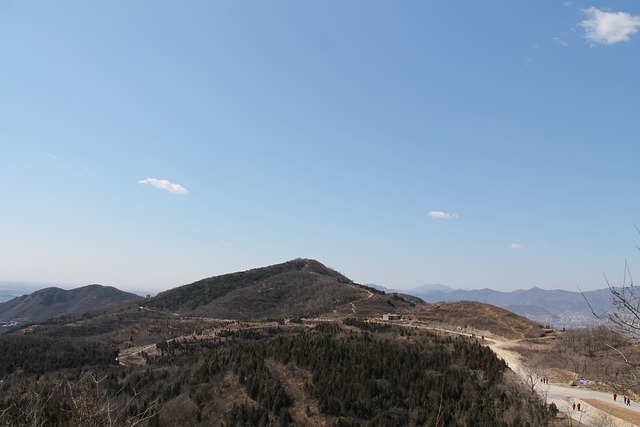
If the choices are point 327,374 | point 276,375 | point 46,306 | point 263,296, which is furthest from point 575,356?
point 46,306

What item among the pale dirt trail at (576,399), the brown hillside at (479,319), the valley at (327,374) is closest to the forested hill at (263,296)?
the brown hillside at (479,319)

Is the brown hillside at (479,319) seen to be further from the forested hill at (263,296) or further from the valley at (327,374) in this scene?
the forested hill at (263,296)

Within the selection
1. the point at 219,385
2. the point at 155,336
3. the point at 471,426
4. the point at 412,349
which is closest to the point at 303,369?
the point at 219,385

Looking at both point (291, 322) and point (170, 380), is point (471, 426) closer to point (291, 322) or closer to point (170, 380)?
point (170, 380)

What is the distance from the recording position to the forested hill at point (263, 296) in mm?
100188

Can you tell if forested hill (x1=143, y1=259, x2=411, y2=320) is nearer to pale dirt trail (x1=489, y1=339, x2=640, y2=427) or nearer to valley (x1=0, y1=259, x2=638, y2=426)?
valley (x1=0, y1=259, x2=638, y2=426)

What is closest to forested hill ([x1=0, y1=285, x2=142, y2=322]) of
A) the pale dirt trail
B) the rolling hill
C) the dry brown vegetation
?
the rolling hill

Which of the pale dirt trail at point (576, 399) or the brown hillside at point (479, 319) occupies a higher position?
the brown hillside at point (479, 319)

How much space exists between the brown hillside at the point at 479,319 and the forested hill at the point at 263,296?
1705cm

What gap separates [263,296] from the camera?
388 ft

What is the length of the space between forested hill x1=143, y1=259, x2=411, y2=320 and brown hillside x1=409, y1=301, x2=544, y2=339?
56.0 ft

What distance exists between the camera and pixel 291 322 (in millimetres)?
73312

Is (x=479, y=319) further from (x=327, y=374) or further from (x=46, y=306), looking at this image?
(x=46, y=306)

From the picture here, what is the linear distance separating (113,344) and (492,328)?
6127cm
